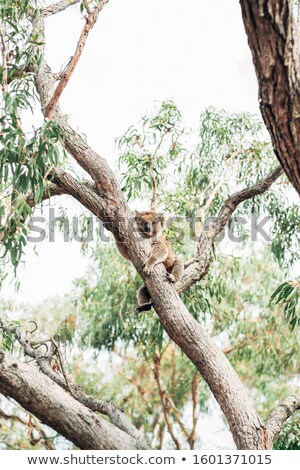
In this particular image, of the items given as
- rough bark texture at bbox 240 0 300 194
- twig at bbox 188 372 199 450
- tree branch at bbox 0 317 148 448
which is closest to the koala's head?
tree branch at bbox 0 317 148 448

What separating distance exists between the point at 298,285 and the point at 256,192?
775mm

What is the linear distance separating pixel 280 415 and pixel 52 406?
1866 mm

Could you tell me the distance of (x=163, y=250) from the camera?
421 centimetres

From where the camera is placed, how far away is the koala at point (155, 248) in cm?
423

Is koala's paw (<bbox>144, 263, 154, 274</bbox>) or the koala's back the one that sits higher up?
the koala's back

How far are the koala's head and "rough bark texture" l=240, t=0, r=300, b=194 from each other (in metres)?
2.35

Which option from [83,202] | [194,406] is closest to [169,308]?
[83,202]

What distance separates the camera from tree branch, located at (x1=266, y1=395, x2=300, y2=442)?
12.2ft

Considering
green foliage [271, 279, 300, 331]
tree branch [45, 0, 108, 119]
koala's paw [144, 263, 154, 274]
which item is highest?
tree branch [45, 0, 108, 119]

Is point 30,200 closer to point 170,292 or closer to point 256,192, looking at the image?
point 170,292

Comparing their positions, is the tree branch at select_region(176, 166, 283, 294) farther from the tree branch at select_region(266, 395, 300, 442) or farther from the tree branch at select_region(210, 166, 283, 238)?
the tree branch at select_region(266, 395, 300, 442)

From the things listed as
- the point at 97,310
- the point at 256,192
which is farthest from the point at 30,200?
the point at 97,310

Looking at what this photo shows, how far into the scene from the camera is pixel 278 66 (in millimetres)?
2105

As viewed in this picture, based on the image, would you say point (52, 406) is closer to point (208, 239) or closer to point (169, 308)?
point (169, 308)
